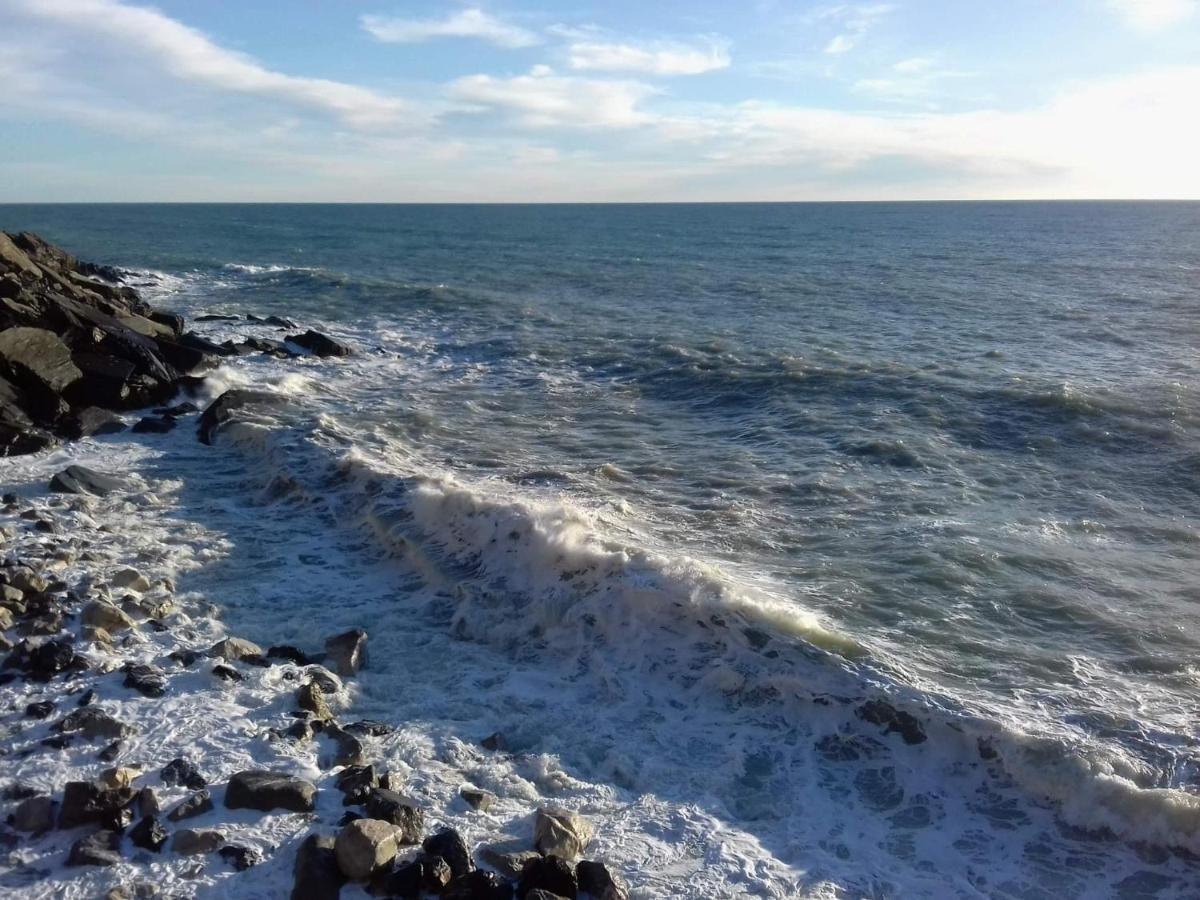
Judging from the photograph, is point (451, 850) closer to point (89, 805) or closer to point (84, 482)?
point (89, 805)

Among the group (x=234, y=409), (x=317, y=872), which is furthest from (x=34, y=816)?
(x=234, y=409)

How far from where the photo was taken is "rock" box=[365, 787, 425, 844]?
21.3ft

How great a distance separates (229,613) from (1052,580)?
1007cm

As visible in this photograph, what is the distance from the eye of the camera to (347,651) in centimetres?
917

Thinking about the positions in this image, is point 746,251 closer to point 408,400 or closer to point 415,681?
point 408,400

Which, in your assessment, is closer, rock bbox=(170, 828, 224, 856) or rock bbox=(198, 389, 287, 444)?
rock bbox=(170, 828, 224, 856)

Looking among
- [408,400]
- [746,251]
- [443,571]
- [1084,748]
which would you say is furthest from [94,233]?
[1084,748]

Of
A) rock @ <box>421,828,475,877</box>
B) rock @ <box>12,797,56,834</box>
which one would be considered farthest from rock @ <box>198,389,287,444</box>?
rock @ <box>421,828,475,877</box>

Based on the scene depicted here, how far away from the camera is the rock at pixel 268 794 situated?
263 inches

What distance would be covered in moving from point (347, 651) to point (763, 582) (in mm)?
5108

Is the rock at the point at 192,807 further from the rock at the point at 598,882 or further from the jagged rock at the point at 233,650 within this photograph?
the rock at the point at 598,882

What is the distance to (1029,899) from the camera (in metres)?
6.62

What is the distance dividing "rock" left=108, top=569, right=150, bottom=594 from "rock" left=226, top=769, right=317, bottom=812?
429cm

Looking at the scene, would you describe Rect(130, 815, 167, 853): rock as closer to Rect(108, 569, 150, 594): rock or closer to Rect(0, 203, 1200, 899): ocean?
Rect(0, 203, 1200, 899): ocean
